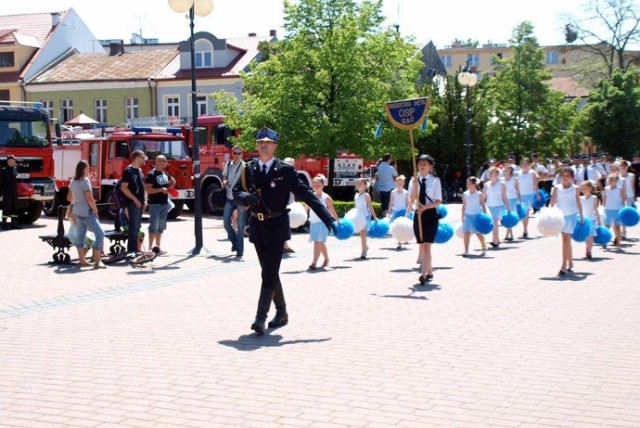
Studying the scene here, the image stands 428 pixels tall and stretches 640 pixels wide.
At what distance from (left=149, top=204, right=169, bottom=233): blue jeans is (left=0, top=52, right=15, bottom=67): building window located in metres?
44.9

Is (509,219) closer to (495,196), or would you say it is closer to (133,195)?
(495,196)

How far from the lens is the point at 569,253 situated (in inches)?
552

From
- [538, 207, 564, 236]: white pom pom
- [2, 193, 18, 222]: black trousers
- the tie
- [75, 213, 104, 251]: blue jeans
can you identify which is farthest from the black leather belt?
[2, 193, 18, 222]: black trousers

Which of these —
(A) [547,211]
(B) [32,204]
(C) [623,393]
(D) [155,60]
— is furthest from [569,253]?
(D) [155,60]

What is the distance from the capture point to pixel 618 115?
192 ft

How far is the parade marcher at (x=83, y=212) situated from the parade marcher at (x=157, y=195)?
130 cm

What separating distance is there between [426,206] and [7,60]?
50728mm

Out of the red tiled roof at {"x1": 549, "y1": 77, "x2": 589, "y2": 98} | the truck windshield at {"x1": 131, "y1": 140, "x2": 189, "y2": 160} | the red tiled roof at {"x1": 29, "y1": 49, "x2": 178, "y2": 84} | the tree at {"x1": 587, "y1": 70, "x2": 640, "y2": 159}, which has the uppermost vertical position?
the red tiled roof at {"x1": 549, "y1": 77, "x2": 589, "y2": 98}

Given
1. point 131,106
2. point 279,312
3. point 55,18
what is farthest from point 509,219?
point 55,18

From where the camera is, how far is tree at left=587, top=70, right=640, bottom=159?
191 feet

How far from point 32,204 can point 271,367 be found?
65.9 ft

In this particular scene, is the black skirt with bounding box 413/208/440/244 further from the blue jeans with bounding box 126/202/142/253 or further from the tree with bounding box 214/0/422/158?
the tree with bounding box 214/0/422/158

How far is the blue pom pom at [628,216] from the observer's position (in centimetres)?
1802

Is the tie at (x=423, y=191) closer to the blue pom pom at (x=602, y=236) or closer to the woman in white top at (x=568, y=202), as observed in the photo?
the woman in white top at (x=568, y=202)
